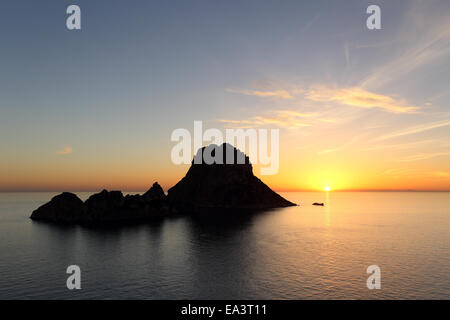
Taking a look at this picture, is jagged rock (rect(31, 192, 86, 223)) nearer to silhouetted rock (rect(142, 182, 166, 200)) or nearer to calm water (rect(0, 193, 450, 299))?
calm water (rect(0, 193, 450, 299))

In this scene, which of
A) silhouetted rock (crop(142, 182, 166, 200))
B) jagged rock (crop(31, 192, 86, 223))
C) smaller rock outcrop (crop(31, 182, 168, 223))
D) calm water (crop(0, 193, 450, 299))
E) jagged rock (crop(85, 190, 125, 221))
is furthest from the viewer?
silhouetted rock (crop(142, 182, 166, 200))

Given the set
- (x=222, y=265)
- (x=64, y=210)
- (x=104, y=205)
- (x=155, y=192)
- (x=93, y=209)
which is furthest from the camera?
(x=155, y=192)

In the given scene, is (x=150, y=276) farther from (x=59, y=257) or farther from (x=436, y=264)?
(x=436, y=264)

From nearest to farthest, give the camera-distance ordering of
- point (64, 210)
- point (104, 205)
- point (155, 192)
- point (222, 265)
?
point (222, 265) < point (64, 210) < point (104, 205) < point (155, 192)

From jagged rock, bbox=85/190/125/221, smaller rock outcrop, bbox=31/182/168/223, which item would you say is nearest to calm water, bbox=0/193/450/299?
smaller rock outcrop, bbox=31/182/168/223

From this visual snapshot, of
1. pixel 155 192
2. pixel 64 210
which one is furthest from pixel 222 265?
pixel 155 192

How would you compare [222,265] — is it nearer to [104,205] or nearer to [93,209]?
[93,209]

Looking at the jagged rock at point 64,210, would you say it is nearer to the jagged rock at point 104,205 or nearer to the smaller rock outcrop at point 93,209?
the smaller rock outcrop at point 93,209

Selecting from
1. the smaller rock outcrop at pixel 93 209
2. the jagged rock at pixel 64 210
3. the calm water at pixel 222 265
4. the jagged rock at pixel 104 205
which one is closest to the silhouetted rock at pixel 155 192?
the smaller rock outcrop at pixel 93 209

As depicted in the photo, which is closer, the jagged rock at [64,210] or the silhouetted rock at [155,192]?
the jagged rock at [64,210]
